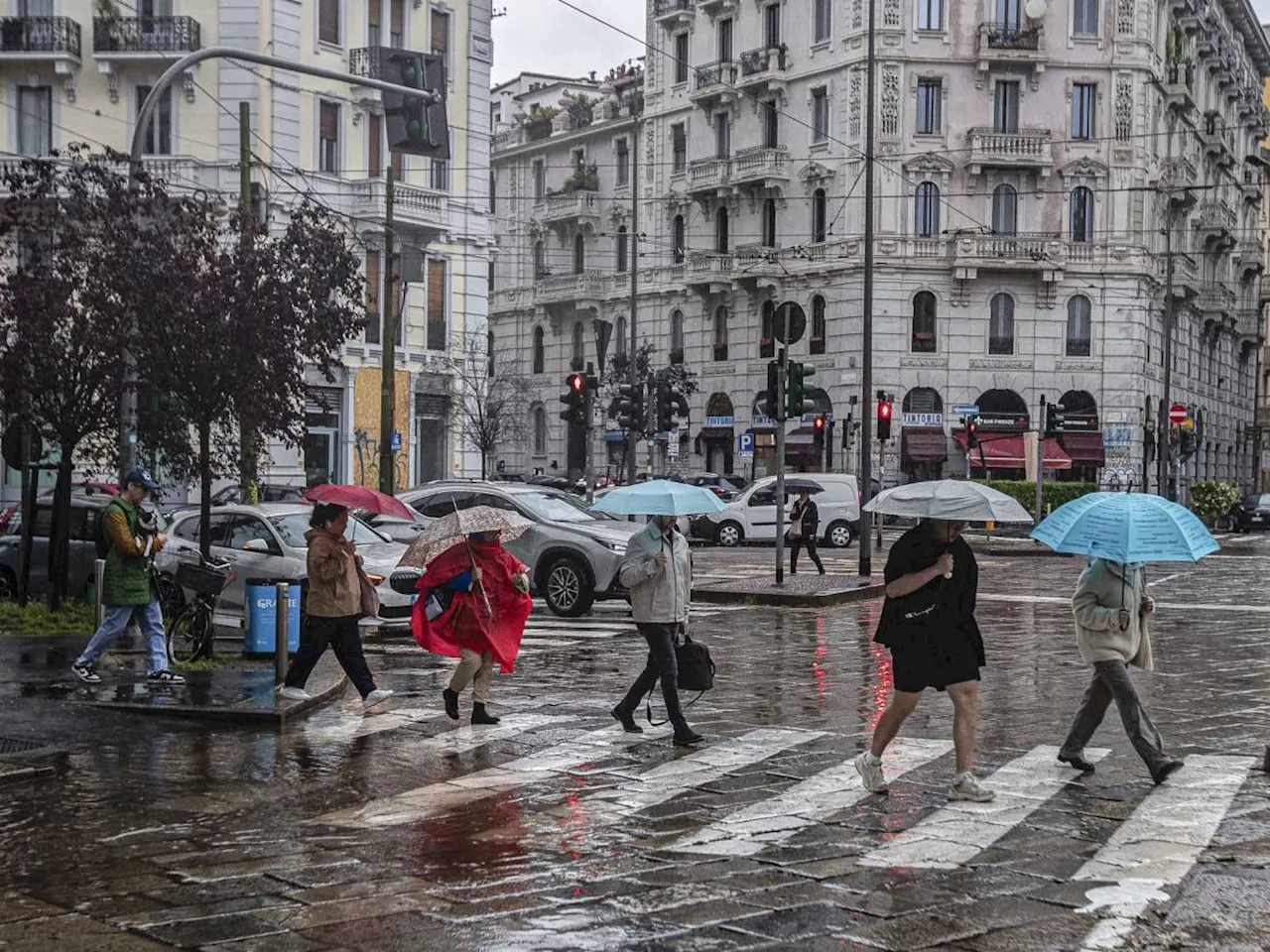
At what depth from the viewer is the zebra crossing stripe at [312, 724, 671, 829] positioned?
8.45 metres

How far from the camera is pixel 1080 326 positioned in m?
52.9

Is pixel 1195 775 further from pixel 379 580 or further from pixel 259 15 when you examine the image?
pixel 259 15

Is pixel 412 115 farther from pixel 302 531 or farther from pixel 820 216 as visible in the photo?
pixel 820 216

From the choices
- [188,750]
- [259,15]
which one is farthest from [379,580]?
[259,15]

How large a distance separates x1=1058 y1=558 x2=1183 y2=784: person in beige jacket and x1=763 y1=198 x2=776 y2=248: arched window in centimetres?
4729

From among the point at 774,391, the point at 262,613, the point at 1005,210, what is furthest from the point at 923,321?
the point at 262,613

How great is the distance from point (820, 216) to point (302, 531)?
3888 centimetres

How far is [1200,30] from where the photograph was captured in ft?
198

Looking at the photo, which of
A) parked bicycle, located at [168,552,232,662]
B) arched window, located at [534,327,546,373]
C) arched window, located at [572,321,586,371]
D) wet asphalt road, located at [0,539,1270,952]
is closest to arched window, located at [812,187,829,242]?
arched window, located at [572,321,586,371]

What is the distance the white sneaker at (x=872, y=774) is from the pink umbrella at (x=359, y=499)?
4.55 meters

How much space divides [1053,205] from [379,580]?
39814mm

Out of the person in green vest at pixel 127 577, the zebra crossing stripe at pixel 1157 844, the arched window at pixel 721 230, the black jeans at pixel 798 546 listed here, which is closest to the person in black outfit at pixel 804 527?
the black jeans at pixel 798 546

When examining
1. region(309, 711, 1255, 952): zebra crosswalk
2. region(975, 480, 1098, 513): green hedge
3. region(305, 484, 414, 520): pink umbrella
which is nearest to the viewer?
region(309, 711, 1255, 952): zebra crosswalk

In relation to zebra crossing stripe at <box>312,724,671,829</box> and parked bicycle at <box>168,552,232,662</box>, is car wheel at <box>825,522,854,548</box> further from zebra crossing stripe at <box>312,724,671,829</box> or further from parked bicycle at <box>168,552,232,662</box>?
zebra crossing stripe at <box>312,724,671,829</box>
